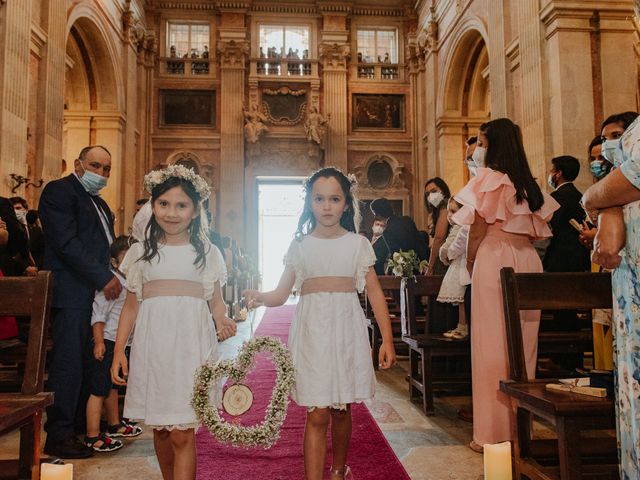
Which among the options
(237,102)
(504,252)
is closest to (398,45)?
(237,102)

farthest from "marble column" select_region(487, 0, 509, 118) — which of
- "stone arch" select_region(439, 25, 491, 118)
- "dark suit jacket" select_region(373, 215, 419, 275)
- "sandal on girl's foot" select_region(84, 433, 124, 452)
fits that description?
"sandal on girl's foot" select_region(84, 433, 124, 452)

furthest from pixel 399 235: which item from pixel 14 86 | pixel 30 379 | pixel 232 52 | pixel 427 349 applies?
pixel 232 52

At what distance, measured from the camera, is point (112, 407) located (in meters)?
3.90

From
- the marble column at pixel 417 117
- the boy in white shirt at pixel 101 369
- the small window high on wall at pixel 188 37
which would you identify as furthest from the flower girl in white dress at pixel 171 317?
the small window high on wall at pixel 188 37

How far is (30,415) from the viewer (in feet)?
7.38

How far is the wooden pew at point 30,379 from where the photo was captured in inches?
86.5

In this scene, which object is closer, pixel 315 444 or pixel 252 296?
pixel 315 444

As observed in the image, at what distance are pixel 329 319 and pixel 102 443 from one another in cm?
199

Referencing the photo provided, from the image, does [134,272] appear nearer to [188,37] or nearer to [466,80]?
[466,80]

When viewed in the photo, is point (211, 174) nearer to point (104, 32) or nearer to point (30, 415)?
point (104, 32)

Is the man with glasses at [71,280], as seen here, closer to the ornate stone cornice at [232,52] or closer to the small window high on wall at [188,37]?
the ornate stone cornice at [232,52]

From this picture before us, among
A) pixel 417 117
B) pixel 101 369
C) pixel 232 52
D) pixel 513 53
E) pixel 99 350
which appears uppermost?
pixel 232 52

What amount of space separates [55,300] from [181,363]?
161 cm

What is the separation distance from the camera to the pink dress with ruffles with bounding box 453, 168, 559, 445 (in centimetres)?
333
